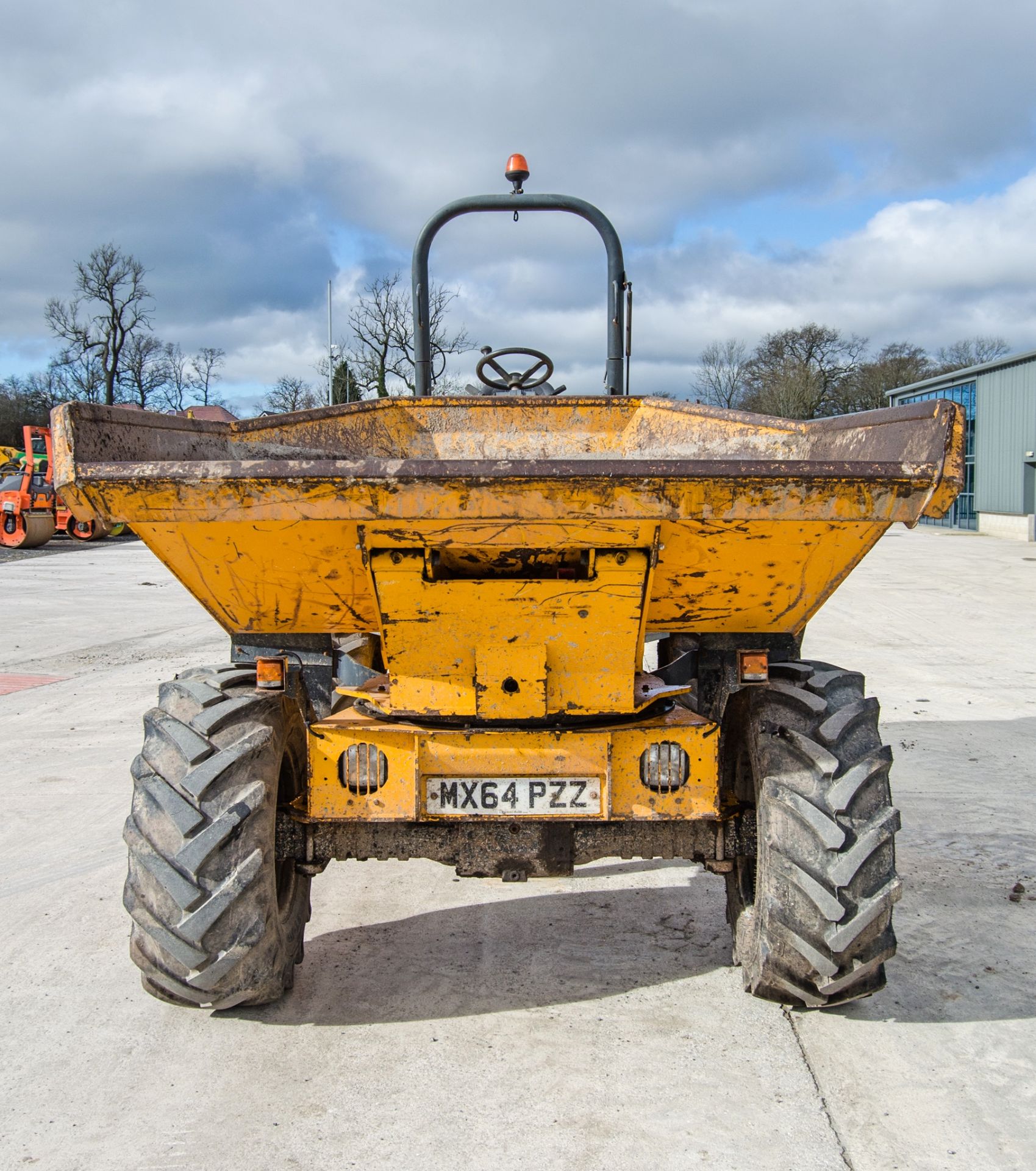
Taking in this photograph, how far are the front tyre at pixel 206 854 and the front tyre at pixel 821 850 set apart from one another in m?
1.37

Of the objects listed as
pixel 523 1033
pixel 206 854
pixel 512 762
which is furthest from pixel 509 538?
pixel 523 1033

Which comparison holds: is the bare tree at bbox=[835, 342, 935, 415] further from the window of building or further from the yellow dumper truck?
the yellow dumper truck

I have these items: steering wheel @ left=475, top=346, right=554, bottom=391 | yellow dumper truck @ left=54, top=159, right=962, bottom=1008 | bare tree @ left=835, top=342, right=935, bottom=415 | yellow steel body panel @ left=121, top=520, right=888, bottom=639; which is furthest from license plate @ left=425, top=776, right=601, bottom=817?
bare tree @ left=835, top=342, right=935, bottom=415

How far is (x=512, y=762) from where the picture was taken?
114 inches

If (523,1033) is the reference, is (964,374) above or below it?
above

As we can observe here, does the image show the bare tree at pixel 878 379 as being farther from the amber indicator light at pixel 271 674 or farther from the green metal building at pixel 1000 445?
the amber indicator light at pixel 271 674

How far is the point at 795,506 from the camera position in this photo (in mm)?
2482

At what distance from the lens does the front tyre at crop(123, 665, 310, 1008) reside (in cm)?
277

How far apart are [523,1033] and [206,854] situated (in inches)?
41.2

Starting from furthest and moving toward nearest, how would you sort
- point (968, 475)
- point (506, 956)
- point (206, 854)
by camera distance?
point (968, 475), point (506, 956), point (206, 854)

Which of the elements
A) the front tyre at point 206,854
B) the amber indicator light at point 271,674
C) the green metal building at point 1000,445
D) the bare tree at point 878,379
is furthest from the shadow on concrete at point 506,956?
the bare tree at point 878,379

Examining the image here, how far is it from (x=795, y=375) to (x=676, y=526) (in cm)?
4313

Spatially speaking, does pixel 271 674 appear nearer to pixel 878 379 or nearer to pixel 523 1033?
pixel 523 1033

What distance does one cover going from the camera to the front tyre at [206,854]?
9.09 feet
